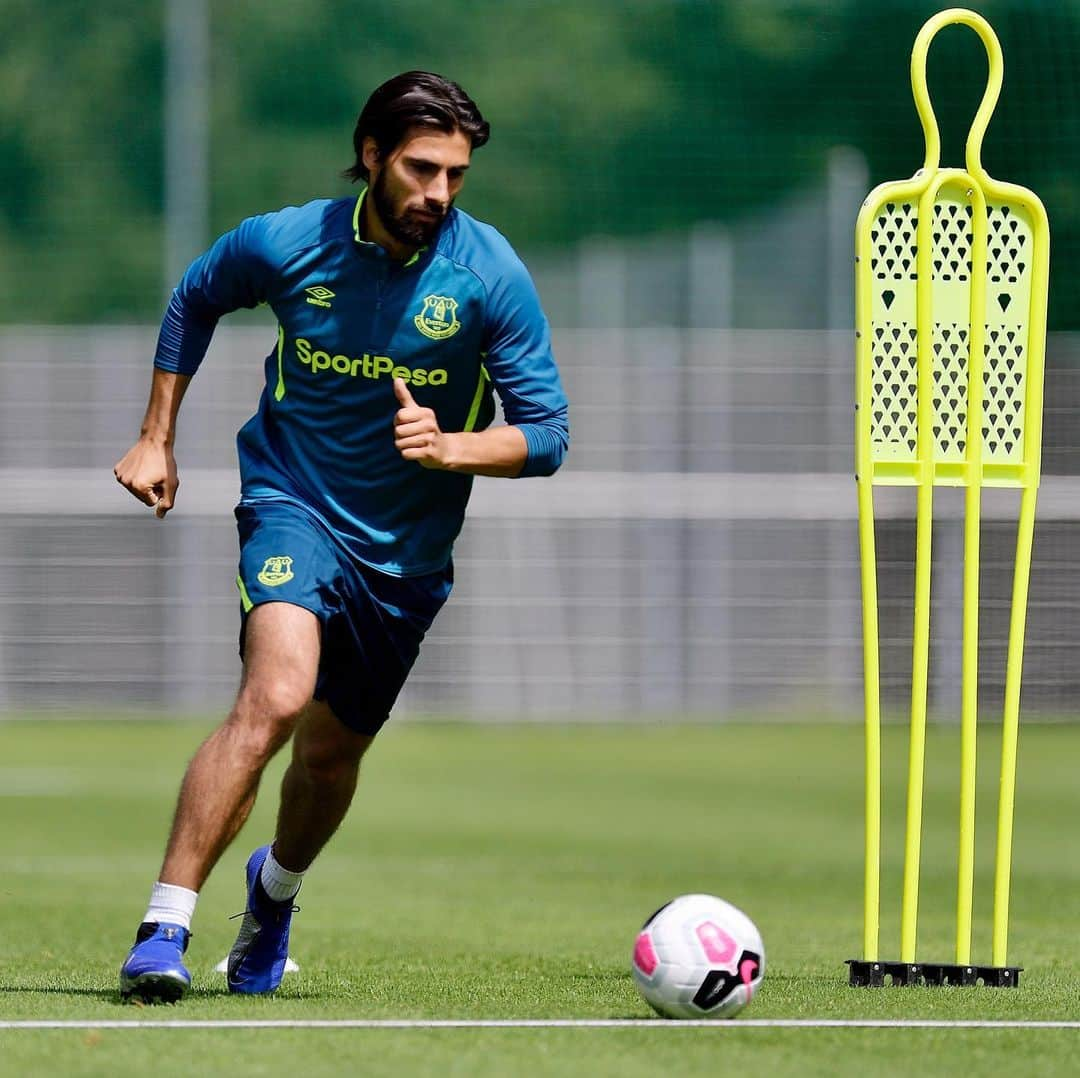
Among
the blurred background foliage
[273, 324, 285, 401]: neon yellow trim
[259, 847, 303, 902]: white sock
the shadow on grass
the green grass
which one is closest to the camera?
the green grass

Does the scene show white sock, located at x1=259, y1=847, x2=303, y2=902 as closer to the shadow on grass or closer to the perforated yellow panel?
the shadow on grass

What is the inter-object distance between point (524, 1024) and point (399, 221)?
1.83 metres

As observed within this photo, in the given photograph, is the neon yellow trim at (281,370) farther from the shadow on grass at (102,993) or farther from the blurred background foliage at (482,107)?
the blurred background foliage at (482,107)

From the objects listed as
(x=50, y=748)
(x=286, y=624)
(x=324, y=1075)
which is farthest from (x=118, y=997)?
(x=50, y=748)

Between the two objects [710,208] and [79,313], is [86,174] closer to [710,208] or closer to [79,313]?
[79,313]

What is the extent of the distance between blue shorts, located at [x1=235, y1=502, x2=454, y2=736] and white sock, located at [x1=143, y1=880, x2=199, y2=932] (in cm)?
61

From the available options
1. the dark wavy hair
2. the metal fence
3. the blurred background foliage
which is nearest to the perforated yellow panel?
the dark wavy hair

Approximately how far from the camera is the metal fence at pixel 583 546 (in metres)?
14.9

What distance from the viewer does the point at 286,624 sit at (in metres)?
5.12

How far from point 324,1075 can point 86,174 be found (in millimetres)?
11299

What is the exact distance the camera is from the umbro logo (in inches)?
211

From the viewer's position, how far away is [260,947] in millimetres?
5480

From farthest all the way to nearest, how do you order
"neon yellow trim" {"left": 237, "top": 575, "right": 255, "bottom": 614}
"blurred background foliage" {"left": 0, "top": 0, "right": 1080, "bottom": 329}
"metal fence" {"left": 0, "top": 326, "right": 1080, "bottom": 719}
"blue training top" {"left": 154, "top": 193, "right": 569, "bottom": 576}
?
"metal fence" {"left": 0, "top": 326, "right": 1080, "bottom": 719}
"blurred background foliage" {"left": 0, "top": 0, "right": 1080, "bottom": 329}
"blue training top" {"left": 154, "top": 193, "right": 569, "bottom": 576}
"neon yellow trim" {"left": 237, "top": 575, "right": 255, "bottom": 614}

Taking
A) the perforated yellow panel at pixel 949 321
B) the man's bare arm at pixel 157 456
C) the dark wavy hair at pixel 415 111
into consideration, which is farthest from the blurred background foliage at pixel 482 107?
the dark wavy hair at pixel 415 111
